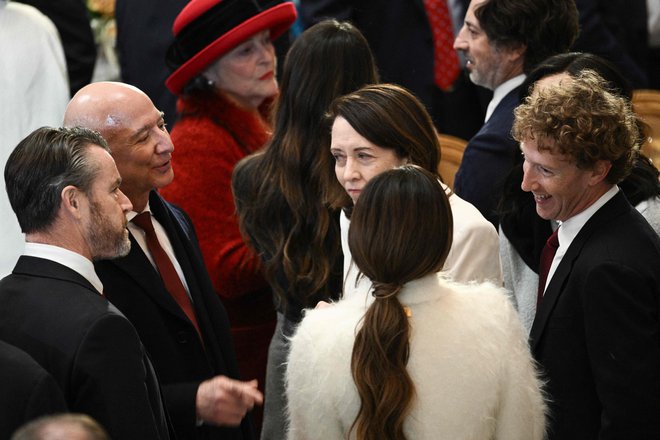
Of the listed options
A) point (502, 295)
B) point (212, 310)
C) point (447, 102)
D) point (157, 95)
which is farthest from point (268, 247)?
point (447, 102)

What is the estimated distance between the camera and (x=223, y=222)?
178 inches

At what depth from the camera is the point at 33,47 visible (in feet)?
15.6

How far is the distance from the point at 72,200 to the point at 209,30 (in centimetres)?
198

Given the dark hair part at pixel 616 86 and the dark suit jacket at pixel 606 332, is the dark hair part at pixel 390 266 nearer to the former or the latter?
the dark suit jacket at pixel 606 332

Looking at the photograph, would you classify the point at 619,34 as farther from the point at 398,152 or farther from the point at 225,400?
the point at 225,400

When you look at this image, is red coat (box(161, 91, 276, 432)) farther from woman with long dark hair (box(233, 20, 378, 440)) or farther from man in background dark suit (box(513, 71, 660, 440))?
man in background dark suit (box(513, 71, 660, 440))

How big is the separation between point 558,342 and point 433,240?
57 cm

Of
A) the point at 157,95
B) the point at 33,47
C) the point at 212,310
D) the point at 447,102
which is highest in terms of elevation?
the point at 33,47

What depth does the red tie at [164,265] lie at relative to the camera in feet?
11.5

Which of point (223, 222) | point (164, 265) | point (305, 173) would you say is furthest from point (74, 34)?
point (164, 265)

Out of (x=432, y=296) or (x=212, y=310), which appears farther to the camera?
(x=212, y=310)

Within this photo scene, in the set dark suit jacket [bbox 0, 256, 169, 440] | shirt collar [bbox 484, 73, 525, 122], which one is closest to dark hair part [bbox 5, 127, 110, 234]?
dark suit jacket [bbox 0, 256, 169, 440]

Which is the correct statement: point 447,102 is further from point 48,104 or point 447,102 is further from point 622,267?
point 622,267

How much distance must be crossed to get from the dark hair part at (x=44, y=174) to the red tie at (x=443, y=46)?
11.9ft
